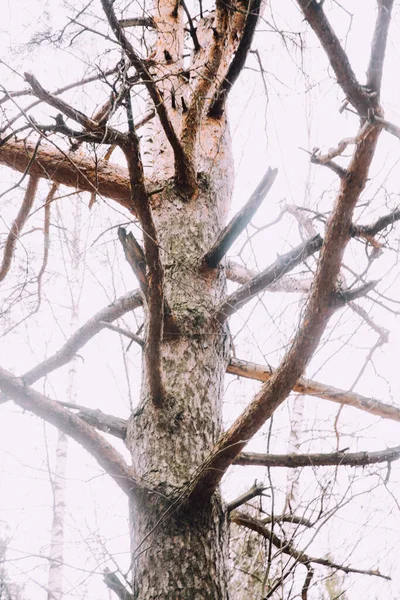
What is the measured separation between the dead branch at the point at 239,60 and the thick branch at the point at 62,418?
1364 millimetres

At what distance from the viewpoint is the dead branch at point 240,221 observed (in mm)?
1512

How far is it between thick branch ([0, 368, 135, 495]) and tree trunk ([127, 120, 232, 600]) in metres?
0.10

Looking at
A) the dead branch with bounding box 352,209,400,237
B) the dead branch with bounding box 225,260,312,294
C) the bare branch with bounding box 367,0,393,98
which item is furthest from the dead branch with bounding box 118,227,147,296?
the dead branch with bounding box 225,260,312,294

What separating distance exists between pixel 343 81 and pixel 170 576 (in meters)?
1.25

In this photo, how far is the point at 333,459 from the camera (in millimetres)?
1425

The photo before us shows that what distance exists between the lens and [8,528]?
5.80 meters

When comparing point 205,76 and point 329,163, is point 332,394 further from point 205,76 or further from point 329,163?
point 205,76

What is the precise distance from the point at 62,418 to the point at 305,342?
0.76 m

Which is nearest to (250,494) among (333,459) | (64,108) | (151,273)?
(333,459)

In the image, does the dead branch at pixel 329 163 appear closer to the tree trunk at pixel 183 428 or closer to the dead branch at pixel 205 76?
the tree trunk at pixel 183 428

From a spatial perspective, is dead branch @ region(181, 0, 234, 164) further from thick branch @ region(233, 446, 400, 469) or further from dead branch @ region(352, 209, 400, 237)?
thick branch @ region(233, 446, 400, 469)

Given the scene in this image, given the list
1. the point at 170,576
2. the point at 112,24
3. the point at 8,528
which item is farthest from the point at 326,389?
the point at 8,528

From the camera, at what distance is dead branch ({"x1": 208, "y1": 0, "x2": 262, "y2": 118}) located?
1807 mm

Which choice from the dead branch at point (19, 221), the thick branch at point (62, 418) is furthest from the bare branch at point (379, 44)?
the dead branch at point (19, 221)
